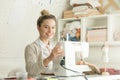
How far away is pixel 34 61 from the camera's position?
2029mm

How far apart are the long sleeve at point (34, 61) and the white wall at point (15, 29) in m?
0.68

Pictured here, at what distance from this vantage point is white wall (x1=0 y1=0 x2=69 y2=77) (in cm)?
269

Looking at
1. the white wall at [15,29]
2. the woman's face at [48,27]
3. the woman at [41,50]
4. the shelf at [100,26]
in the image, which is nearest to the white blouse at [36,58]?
the woman at [41,50]

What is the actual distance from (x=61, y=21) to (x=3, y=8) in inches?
34.9

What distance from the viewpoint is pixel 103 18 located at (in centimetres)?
310

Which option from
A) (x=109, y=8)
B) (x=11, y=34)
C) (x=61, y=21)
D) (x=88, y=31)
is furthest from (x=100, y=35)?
(x=11, y=34)

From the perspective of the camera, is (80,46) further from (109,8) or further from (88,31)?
(109,8)

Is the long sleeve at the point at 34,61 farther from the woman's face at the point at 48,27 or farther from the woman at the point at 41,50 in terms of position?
the woman's face at the point at 48,27

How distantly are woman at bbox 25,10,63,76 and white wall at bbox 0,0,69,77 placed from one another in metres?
0.63

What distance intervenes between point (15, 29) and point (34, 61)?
35.3 inches

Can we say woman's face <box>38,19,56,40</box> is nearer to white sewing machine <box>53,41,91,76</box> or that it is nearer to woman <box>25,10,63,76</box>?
woman <box>25,10,63,76</box>

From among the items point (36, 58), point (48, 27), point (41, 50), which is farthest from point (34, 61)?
point (48, 27)

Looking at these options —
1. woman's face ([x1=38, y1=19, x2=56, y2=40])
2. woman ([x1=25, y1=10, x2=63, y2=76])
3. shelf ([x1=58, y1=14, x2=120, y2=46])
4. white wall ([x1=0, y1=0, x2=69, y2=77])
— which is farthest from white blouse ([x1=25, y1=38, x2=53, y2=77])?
shelf ([x1=58, y1=14, x2=120, y2=46])

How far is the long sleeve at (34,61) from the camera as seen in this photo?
1.93 m
